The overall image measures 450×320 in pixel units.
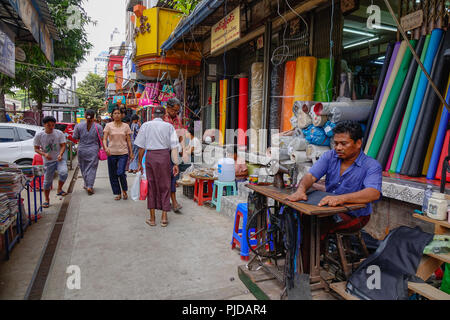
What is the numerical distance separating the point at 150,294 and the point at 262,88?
191 inches

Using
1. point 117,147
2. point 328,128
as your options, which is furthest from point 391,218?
point 117,147

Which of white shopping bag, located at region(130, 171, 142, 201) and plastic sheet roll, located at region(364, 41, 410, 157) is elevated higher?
plastic sheet roll, located at region(364, 41, 410, 157)

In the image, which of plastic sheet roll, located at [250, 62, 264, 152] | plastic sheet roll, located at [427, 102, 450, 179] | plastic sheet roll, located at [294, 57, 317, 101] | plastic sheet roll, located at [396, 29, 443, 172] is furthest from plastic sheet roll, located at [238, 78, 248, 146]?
plastic sheet roll, located at [427, 102, 450, 179]

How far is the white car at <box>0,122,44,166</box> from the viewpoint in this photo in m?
8.37

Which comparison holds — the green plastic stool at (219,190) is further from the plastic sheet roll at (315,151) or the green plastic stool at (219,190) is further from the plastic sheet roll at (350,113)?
the plastic sheet roll at (350,113)

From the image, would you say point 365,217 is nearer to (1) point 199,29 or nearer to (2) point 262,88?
(2) point 262,88

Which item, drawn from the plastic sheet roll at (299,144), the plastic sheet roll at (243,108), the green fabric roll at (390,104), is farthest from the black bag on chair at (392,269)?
the plastic sheet roll at (243,108)

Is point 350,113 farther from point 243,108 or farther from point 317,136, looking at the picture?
point 243,108

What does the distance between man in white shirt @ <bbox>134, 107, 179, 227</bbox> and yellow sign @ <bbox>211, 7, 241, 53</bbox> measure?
2170mm

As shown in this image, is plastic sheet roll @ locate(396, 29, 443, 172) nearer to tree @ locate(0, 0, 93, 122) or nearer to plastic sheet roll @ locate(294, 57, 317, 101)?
plastic sheet roll @ locate(294, 57, 317, 101)

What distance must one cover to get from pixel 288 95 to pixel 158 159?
258 cm

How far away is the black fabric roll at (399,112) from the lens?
3629mm

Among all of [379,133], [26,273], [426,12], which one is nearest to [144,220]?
[26,273]

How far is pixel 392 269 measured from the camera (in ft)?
8.14
